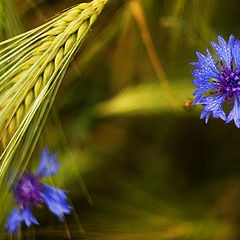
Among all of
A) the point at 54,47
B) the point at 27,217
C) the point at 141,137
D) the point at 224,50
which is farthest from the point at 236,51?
the point at 141,137

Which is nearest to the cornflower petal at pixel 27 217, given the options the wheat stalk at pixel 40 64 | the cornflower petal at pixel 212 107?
the wheat stalk at pixel 40 64

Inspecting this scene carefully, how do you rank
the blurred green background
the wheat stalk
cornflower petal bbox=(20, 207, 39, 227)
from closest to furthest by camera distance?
1. the wheat stalk
2. cornflower petal bbox=(20, 207, 39, 227)
3. the blurred green background

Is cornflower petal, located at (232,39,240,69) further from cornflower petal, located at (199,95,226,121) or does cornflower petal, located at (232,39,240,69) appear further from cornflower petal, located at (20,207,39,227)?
cornflower petal, located at (20,207,39,227)

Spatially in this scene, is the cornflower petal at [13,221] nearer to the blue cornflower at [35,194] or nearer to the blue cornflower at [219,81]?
the blue cornflower at [35,194]

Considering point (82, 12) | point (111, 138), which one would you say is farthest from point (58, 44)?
point (111, 138)

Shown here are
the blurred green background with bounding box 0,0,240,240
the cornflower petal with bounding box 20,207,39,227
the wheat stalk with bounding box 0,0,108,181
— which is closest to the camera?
the wheat stalk with bounding box 0,0,108,181

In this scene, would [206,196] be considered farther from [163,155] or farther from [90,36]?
[90,36]

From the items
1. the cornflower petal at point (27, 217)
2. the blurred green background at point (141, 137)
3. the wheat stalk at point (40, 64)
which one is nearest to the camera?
the wheat stalk at point (40, 64)

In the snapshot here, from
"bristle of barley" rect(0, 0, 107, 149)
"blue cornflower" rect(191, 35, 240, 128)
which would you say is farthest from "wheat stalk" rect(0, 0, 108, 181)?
"blue cornflower" rect(191, 35, 240, 128)
